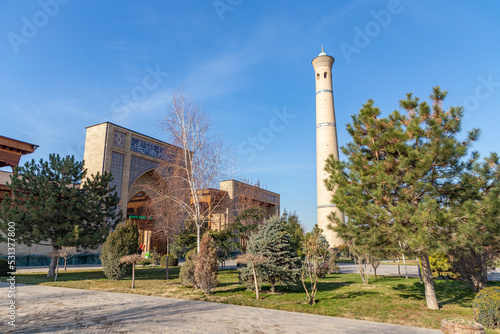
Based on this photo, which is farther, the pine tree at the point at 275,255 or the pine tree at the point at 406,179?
the pine tree at the point at 275,255

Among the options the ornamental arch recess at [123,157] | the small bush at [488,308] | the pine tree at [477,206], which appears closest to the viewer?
the small bush at [488,308]

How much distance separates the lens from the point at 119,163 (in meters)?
27.3

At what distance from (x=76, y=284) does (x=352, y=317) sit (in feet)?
37.8

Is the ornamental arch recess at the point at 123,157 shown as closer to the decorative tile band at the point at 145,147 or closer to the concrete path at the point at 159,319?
the decorative tile band at the point at 145,147

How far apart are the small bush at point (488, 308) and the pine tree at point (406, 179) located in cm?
145

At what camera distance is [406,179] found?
27.3 ft

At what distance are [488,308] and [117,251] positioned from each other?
14.2 m

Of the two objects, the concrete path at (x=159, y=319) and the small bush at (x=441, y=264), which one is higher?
the small bush at (x=441, y=264)

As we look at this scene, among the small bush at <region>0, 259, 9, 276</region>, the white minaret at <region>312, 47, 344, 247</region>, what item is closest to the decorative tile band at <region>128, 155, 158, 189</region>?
the small bush at <region>0, 259, 9, 276</region>

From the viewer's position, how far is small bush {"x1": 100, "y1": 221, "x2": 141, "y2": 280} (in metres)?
14.5

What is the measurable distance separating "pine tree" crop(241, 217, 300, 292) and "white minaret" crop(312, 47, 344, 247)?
29.0 meters

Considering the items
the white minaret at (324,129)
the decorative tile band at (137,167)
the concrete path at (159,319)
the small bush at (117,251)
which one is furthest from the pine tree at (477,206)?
the white minaret at (324,129)

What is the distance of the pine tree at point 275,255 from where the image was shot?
35.9 ft

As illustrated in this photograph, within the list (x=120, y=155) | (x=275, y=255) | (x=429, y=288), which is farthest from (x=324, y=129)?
(x=429, y=288)
